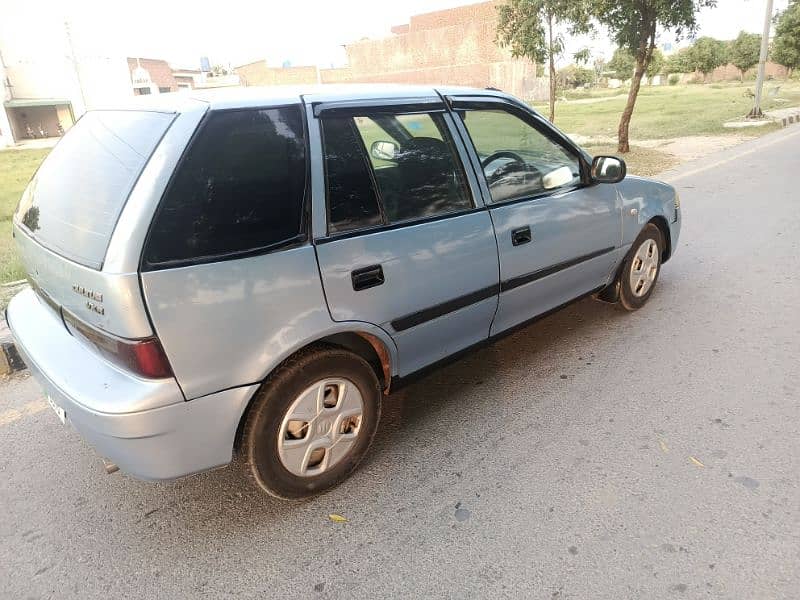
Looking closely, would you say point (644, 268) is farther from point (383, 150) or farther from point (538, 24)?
point (538, 24)

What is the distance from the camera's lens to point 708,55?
57.7m

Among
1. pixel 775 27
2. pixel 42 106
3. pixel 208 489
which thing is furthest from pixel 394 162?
pixel 775 27

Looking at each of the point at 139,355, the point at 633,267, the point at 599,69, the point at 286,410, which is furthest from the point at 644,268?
the point at 599,69

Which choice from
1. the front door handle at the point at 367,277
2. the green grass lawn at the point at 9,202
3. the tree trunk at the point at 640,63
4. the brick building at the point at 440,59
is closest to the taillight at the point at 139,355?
the front door handle at the point at 367,277

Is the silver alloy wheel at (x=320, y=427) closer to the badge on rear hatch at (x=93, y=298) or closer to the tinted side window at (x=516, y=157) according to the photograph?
the badge on rear hatch at (x=93, y=298)

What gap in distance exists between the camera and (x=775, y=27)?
34.0 metres

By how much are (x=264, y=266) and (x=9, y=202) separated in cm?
1128

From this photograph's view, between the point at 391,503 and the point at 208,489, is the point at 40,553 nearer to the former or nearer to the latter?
the point at 208,489

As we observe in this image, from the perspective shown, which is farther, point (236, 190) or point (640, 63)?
point (640, 63)

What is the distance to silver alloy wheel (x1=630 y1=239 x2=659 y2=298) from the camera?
399 centimetres

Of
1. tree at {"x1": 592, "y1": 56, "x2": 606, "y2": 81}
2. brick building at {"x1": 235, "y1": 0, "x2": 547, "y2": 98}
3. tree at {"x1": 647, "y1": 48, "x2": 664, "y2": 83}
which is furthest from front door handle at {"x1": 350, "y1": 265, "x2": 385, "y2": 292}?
tree at {"x1": 592, "y1": 56, "x2": 606, "y2": 81}

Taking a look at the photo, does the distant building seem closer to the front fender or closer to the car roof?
the car roof

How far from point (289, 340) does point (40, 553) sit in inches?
51.2

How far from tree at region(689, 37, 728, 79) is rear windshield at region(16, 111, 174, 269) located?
226 ft
